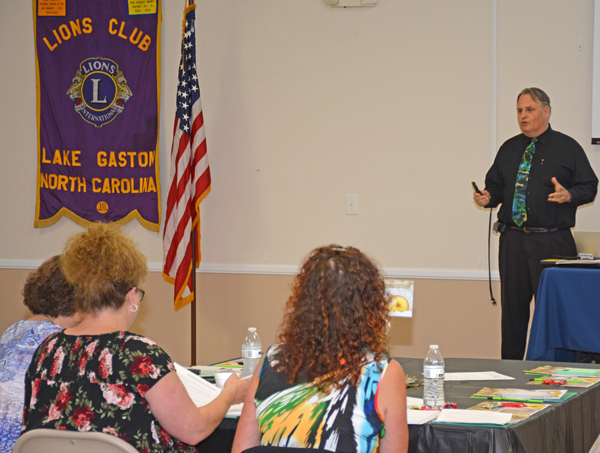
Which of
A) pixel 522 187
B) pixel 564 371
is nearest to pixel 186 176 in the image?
pixel 522 187

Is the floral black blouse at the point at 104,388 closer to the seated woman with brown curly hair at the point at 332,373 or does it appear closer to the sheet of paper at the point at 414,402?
the seated woman with brown curly hair at the point at 332,373

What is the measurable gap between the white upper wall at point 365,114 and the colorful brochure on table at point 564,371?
7.15ft

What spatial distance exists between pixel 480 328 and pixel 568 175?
1233 millimetres

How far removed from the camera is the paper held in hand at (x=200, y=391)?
1771 mm

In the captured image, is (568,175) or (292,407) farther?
(568,175)

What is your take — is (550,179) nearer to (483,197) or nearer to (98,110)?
(483,197)

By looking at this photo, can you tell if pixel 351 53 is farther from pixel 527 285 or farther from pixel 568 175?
pixel 527 285

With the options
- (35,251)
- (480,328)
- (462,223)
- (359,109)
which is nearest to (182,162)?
(359,109)

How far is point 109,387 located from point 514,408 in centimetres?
105

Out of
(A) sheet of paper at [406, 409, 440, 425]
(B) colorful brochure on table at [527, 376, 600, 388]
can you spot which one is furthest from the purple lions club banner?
(A) sheet of paper at [406, 409, 440, 425]

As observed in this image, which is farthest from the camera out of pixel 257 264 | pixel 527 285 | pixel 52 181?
pixel 52 181

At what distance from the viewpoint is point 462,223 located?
14.6 ft

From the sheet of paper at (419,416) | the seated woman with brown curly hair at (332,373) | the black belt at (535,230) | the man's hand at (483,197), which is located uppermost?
the man's hand at (483,197)

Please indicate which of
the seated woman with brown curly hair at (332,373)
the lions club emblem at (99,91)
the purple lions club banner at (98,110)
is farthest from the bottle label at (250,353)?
the lions club emblem at (99,91)
